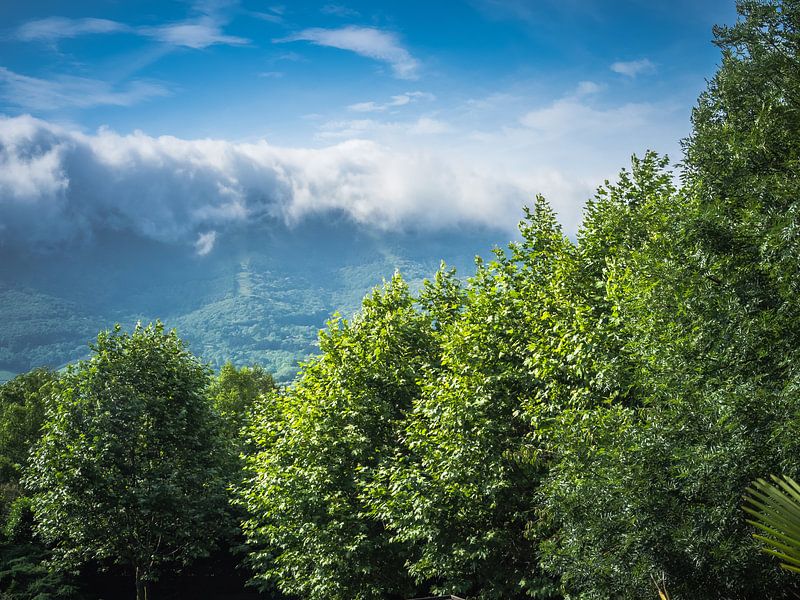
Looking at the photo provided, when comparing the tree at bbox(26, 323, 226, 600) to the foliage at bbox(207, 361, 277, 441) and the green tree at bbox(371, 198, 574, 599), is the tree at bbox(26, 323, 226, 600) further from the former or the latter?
the foliage at bbox(207, 361, 277, 441)

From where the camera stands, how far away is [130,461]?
30.7 meters

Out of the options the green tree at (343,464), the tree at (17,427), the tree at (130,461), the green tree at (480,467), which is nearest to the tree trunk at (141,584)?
the tree at (130,461)

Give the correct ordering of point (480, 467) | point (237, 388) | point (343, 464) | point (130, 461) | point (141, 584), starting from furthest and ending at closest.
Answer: point (237, 388), point (141, 584), point (130, 461), point (343, 464), point (480, 467)

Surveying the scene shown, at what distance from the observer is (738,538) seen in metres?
13.5

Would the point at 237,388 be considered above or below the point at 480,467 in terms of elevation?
above

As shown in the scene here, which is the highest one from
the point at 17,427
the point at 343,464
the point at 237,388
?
the point at 237,388

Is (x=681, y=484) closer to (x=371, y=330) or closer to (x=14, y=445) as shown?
(x=371, y=330)

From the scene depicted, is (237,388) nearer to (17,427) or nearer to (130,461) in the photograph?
(17,427)

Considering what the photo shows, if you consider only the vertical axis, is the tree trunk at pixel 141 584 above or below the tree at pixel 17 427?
below

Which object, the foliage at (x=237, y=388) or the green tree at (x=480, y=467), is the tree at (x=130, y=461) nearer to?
the green tree at (x=480, y=467)

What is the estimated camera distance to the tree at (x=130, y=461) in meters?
29.0

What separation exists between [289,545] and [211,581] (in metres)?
15.2

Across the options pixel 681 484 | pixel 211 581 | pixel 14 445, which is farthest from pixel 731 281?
pixel 14 445

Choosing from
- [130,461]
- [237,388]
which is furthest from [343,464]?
[237,388]
